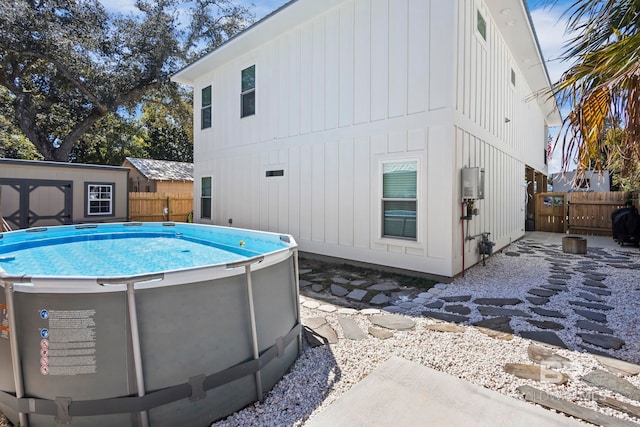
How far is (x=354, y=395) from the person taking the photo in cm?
242

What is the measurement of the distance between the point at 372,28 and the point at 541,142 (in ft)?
35.7

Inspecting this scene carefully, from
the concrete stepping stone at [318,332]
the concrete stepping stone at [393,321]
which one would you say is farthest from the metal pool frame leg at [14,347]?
the concrete stepping stone at [393,321]

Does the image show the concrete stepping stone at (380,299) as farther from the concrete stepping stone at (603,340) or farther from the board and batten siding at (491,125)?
the concrete stepping stone at (603,340)

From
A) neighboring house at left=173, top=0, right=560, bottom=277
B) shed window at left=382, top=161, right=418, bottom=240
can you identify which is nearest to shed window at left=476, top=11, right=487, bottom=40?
neighboring house at left=173, top=0, right=560, bottom=277

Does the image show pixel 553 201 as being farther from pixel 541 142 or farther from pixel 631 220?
pixel 631 220

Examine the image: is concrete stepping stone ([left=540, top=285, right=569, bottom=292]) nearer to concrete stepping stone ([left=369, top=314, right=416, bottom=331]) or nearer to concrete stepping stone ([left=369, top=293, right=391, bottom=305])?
concrete stepping stone ([left=369, top=293, right=391, bottom=305])

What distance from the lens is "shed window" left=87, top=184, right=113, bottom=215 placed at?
1099 cm

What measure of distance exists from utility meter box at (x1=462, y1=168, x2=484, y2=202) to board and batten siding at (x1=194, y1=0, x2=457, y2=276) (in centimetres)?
28

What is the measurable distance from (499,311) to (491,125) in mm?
4614

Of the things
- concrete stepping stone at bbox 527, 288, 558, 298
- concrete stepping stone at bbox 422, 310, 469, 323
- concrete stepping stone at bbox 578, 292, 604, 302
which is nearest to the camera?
concrete stepping stone at bbox 422, 310, 469, 323

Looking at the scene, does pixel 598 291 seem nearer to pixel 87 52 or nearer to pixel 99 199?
pixel 99 199

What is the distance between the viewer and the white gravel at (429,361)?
2.37 m

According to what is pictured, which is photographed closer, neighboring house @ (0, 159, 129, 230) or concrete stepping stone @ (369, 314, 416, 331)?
concrete stepping stone @ (369, 314, 416, 331)

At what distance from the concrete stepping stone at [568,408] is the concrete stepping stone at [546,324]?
140 cm
